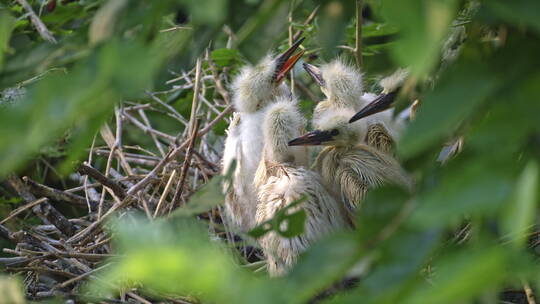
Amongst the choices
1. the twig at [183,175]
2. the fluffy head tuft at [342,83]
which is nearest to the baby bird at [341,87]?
the fluffy head tuft at [342,83]

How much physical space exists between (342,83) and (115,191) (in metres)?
0.81

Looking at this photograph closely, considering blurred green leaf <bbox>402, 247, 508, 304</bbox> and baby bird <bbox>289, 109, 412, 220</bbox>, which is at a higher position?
blurred green leaf <bbox>402, 247, 508, 304</bbox>

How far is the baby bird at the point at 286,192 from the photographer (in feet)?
6.33

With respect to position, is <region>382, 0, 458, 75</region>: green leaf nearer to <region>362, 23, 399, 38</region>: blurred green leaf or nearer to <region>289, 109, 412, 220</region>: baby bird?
<region>289, 109, 412, 220</region>: baby bird

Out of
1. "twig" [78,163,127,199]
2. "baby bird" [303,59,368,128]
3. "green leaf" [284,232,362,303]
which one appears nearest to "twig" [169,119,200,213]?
"twig" [78,163,127,199]

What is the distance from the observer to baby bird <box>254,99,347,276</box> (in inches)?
76.0

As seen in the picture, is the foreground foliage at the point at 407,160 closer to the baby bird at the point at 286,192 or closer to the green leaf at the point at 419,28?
the green leaf at the point at 419,28

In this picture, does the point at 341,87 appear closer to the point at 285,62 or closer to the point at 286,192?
the point at 285,62

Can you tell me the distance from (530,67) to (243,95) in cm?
181

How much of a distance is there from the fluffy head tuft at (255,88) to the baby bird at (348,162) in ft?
0.79

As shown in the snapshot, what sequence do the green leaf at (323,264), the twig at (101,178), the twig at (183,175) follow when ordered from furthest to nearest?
the twig at (101,178) < the twig at (183,175) < the green leaf at (323,264)

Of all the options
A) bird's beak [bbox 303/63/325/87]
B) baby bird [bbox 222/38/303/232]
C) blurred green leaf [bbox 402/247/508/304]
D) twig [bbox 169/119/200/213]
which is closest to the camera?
blurred green leaf [bbox 402/247/508/304]

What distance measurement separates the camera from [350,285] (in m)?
1.80

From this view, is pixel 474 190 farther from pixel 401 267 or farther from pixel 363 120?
pixel 363 120
